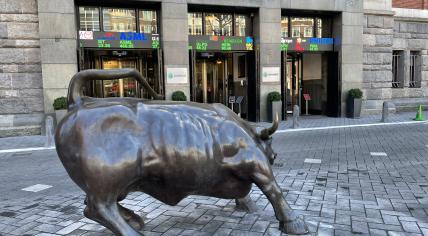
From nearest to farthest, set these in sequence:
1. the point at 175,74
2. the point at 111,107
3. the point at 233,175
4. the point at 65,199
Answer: the point at 111,107, the point at 233,175, the point at 65,199, the point at 175,74

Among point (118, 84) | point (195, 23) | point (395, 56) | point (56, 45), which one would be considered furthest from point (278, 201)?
point (395, 56)

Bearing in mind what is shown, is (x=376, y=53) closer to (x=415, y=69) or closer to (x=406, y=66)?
(x=406, y=66)

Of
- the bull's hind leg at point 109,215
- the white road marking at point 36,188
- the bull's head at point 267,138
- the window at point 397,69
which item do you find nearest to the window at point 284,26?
the window at point 397,69

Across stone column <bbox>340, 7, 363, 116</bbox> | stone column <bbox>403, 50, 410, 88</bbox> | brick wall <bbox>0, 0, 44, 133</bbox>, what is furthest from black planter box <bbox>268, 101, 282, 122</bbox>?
brick wall <bbox>0, 0, 44, 133</bbox>

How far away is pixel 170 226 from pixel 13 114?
34.0 ft

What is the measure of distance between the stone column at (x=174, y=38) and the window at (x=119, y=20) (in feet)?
4.34

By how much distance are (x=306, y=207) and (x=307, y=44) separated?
41.4 feet

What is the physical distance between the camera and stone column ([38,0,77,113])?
466 inches

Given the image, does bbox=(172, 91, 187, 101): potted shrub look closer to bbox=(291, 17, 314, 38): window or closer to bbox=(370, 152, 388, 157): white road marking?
bbox=(291, 17, 314, 38): window

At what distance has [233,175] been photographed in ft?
10.7

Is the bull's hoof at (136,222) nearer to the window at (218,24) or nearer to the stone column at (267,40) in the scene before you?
the stone column at (267,40)

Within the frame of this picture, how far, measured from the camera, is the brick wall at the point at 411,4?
18.0 metres

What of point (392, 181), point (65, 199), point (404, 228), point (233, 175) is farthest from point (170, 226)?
point (392, 181)

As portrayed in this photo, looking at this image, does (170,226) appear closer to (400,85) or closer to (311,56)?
(311,56)
